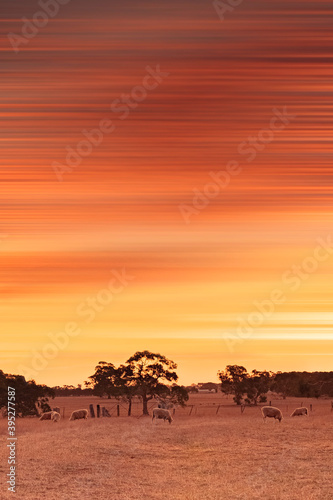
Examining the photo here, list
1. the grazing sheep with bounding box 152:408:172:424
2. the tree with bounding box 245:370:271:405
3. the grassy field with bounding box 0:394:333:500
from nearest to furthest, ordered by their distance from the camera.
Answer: the grassy field with bounding box 0:394:333:500
the grazing sheep with bounding box 152:408:172:424
the tree with bounding box 245:370:271:405

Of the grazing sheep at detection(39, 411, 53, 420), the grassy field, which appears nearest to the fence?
the grazing sheep at detection(39, 411, 53, 420)

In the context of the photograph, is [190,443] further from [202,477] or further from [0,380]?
[0,380]

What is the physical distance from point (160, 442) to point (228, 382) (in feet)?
200

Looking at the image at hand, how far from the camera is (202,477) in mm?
22344

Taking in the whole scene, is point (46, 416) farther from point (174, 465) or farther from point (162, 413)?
point (174, 465)

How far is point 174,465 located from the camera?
82.6 feet

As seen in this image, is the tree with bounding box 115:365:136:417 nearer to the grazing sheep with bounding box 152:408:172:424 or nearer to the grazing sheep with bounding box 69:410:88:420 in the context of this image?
the grazing sheep with bounding box 69:410:88:420

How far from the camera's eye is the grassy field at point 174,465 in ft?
63.2

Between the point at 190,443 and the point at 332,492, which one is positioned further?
the point at 190,443

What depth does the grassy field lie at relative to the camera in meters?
19.3

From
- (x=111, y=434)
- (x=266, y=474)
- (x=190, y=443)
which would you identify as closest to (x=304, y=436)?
(x=190, y=443)

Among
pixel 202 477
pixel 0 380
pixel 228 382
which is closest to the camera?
pixel 202 477

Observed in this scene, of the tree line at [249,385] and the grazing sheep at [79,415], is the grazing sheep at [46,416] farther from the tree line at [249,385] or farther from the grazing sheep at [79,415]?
the tree line at [249,385]

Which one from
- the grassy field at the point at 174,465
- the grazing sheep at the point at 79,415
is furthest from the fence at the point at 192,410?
the grassy field at the point at 174,465
